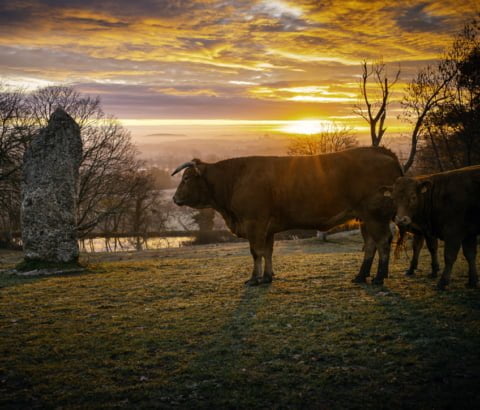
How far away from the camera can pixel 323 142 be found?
4819 centimetres

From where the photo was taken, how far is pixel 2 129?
3659 cm

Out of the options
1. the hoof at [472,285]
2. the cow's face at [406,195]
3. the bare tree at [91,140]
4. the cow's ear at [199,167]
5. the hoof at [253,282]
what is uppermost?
the bare tree at [91,140]

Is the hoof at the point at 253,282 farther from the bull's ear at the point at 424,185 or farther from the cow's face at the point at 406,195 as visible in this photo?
the bull's ear at the point at 424,185

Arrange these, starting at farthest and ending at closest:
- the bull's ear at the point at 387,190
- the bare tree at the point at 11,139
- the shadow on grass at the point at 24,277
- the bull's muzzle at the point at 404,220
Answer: the bare tree at the point at 11,139 < the shadow on grass at the point at 24,277 < the bull's ear at the point at 387,190 < the bull's muzzle at the point at 404,220

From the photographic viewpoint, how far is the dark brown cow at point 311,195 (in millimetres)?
10047

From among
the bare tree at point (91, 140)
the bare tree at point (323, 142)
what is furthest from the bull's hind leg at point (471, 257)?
the bare tree at point (323, 142)

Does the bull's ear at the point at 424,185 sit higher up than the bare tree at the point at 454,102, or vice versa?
the bare tree at the point at 454,102

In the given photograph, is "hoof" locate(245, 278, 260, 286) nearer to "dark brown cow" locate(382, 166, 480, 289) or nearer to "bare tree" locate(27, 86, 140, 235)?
"dark brown cow" locate(382, 166, 480, 289)

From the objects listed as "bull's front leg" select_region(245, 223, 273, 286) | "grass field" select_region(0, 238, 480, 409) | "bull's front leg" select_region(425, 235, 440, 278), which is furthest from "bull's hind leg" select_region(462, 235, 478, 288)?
"bull's front leg" select_region(245, 223, 273, 286)

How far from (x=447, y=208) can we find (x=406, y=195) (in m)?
0.80

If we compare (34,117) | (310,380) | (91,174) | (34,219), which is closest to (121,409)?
(310,380)

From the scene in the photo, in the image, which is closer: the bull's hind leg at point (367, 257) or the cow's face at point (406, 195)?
the cow's face at point (406, 195)

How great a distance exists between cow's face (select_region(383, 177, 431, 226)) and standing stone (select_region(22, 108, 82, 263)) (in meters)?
10.8

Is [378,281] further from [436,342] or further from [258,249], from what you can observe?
[436,342]
